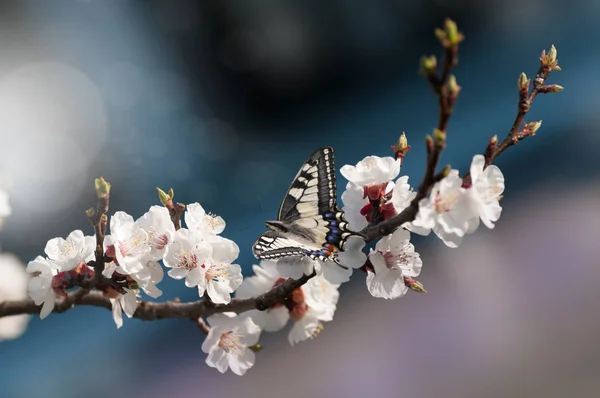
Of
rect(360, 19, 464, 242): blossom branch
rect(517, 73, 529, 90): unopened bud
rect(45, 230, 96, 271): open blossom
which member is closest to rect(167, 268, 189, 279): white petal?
rect(45, 230, 96, 271): open blossom

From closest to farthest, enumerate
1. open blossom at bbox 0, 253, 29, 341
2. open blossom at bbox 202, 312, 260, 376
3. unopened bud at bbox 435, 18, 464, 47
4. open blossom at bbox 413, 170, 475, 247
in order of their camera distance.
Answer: unopened bud at bbox 435, 18, 464, 47, open blossom at bbox 413, 170, 475, 247, open blossom at bbox 202, 312, 260, 376, open blossom at bbox 0, 253, 29, 341

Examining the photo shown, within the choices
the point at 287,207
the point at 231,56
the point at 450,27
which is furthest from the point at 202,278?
the point at 231,56

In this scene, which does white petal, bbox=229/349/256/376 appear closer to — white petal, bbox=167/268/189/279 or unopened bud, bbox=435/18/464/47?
white petal, bbox=167/268/189/279

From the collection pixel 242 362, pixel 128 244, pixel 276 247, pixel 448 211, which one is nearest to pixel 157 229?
pixel 128 244

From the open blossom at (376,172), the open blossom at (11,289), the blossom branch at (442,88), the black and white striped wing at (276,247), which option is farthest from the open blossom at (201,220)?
the open blossom at (11,289)

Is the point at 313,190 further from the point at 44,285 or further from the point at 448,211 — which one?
the point at 44,285
